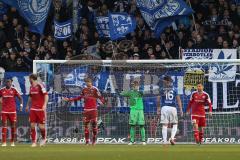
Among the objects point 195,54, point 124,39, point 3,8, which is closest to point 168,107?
point 195,54

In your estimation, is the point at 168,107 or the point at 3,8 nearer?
the point at 168,107

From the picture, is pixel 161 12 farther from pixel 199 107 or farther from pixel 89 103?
pixel 89 103

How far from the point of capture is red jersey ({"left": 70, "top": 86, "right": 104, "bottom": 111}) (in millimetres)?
24359

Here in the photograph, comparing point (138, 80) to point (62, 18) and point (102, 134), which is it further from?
point (62, 18)

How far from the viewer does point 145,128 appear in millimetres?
25844

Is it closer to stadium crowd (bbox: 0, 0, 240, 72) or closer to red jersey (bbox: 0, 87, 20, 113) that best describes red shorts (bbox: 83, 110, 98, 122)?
red jersey (bbox: 0, 87, 20, 113)

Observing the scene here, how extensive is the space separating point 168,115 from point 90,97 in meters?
2.44

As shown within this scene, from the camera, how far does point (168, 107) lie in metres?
24.5

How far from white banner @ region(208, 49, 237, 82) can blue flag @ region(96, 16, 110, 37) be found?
14.1ft

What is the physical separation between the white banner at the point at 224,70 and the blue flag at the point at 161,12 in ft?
7.44

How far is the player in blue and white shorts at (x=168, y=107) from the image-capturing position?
24.4 metres

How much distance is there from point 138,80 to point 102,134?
83.1 inches

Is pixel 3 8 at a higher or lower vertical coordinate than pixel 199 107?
higher

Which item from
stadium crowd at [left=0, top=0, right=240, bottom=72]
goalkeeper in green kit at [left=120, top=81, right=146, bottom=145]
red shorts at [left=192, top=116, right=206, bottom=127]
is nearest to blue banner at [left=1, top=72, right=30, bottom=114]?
stadium crowd at [left=0, top=0, right=240, bottom=72]
